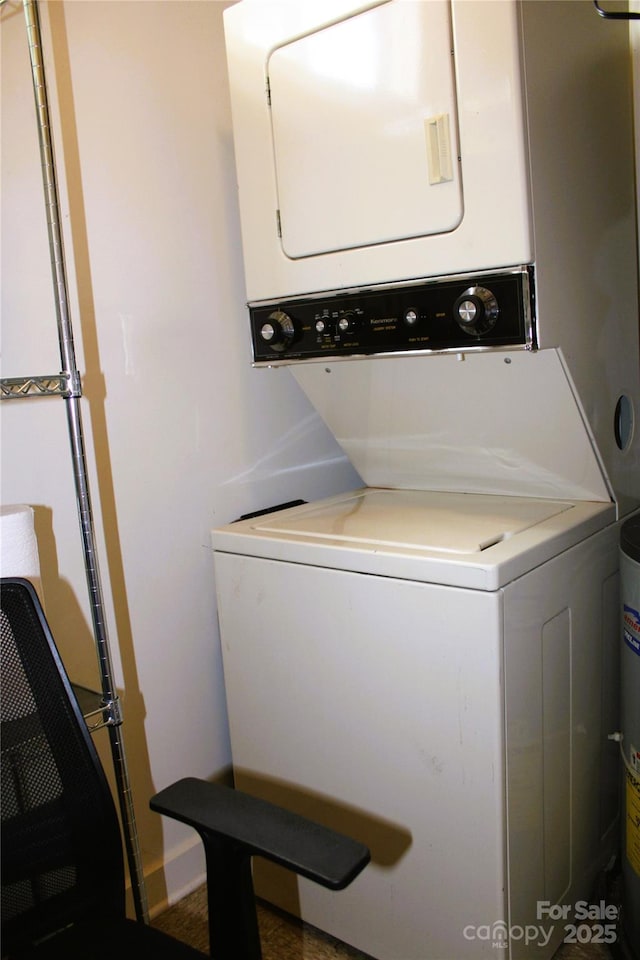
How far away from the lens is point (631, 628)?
5.04 ft

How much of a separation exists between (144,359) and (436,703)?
3.34ft

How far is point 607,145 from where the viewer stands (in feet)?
5.57

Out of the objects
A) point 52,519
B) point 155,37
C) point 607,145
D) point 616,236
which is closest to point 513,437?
point 616,236

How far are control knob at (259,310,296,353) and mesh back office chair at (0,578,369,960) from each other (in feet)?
2.85

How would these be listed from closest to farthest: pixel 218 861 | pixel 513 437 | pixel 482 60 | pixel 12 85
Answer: pixel 218 861, pixel 482 60, pixel 12 85, pixel 513 437

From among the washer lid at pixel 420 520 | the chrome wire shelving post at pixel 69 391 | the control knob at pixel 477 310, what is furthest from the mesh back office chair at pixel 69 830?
the control knob at pixel 477 310

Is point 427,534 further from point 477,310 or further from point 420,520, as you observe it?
point 477,310

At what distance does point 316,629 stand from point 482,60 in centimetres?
115

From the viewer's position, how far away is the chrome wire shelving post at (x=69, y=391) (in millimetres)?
1302

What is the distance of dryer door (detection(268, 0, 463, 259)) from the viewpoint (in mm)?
1420

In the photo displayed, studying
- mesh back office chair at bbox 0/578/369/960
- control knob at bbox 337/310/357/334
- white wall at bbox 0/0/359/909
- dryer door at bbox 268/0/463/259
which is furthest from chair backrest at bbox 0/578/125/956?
dryer door at bbox 268/0/463/259

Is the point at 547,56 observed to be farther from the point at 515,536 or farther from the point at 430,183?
the point at 515,536

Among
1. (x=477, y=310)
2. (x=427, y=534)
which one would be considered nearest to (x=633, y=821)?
(x=427, y=534)

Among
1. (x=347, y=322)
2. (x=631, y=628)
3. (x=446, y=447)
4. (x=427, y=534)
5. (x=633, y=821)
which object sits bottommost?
(x=633, y=821)
